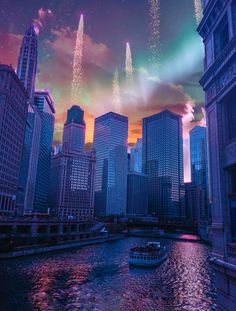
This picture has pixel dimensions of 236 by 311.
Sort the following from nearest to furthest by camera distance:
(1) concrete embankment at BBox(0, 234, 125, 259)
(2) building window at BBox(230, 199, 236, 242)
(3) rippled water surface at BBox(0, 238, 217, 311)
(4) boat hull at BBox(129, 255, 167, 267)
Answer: (2) building window at BBox(230, 199, 236, 242) → (3) rippled water surface at BBox(0, 238, 217, 311) → (4) boat hull at BBox(129, 255, 167, 267) → (1) concrete embankment at BBox(0, 234, 125, 259)

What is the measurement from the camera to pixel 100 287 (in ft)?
177

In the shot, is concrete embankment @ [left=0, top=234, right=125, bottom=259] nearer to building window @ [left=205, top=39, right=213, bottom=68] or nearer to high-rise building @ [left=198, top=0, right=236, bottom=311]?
high-rise building @ [left=198, top=0, right=236, bottom=311]

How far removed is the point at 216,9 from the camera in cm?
2292

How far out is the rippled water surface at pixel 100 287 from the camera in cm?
4356

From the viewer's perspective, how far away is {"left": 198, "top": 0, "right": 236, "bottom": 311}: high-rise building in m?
18.9

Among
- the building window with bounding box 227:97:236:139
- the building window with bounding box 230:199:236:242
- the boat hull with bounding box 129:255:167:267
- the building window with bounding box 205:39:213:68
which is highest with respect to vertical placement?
the building window with bounding box 205:39:213:68

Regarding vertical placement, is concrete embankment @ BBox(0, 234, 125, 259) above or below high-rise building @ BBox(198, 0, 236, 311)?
below

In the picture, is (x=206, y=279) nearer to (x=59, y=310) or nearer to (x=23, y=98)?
(x=59, y=310)

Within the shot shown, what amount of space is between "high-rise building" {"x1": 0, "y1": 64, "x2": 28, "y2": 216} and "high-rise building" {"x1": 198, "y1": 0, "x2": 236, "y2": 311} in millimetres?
146991

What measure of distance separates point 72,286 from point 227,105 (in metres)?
48.2

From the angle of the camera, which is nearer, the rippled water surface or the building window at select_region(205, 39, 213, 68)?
the building window at select_region(205, 39, 213, 68)

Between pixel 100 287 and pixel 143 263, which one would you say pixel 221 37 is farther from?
pixel 143 263

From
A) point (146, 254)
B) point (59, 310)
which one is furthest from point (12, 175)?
point (59, 310)

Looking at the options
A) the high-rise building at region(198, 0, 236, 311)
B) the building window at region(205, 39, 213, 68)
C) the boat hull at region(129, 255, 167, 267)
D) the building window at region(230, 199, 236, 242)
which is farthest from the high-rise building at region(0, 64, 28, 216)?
the building window at region(230, 199, 236, 242)
